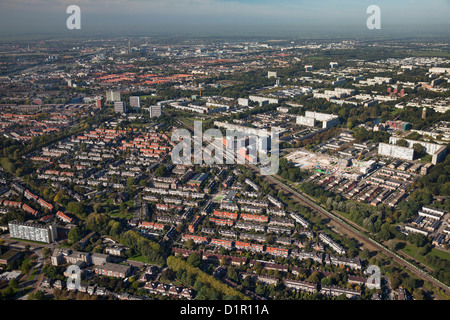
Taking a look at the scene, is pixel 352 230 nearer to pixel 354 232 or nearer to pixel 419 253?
pixel 354 232

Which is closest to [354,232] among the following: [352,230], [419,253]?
[352,230]

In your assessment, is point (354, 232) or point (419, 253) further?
point (354, 232)

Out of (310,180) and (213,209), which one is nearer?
(213,209)

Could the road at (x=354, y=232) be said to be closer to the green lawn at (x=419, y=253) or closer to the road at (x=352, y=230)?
the road at (x=352, y=230)

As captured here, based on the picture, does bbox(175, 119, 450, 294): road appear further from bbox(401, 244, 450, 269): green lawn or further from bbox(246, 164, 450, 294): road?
bbox(401, 244, 450, 269): green lawn

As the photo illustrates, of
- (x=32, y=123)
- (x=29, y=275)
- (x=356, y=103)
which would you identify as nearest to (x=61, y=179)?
(x=29, y=275)

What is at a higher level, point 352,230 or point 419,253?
point 352,230

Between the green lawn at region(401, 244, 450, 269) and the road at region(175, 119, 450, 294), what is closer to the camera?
the road at region(175, 119, 450, 294)

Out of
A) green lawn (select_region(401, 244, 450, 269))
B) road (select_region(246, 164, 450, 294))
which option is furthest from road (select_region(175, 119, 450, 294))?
green lawn (select_region(401, 244, 450, 269))

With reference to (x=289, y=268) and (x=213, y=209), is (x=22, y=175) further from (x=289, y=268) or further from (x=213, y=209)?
(x=289, y=268)

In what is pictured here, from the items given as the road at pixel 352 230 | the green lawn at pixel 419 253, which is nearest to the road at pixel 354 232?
the road at pixel 352 230

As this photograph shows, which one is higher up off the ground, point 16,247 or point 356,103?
point 356,103
